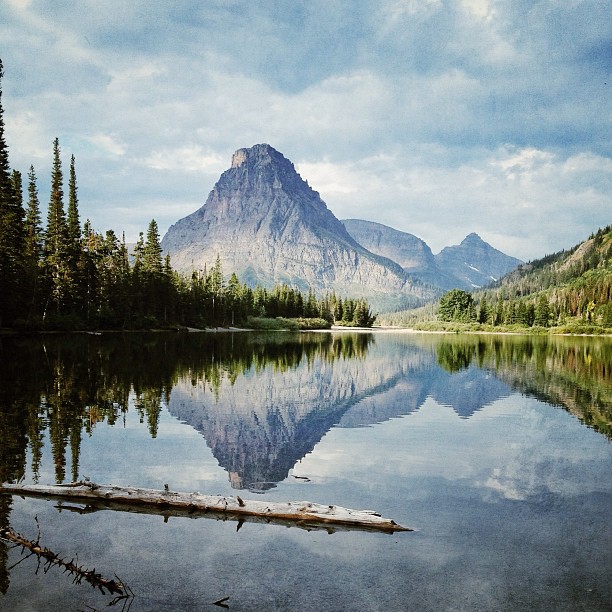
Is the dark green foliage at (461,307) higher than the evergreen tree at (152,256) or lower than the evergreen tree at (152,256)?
lower

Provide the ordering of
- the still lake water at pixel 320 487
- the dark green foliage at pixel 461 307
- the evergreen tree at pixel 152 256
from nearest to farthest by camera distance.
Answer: the still lake water at pixel 320 487 < the evergreen tree at pixel 152 256 < the dark green foliage at pixel 461 307

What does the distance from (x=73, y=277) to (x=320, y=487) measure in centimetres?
7705

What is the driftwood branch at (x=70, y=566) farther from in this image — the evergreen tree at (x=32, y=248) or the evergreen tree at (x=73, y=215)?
the evergreen tree at (x=73, y=215)

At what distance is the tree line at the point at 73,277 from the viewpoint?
6397 cm

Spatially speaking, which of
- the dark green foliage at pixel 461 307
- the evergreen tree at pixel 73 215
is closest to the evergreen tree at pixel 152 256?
the evergreen tree at pixel 73 215

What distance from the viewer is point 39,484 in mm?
12453

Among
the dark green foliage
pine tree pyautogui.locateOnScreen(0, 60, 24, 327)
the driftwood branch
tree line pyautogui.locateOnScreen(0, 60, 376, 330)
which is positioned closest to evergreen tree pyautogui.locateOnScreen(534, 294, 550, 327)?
the dark green foliage

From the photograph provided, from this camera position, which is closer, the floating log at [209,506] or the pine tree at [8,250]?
the floating log at [209,506]

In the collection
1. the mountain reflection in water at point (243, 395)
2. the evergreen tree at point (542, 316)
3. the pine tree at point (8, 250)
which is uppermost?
the pine tree at point (8, 250)

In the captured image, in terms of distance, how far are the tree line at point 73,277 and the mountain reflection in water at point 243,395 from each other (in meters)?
19.0

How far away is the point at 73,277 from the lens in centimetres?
8069

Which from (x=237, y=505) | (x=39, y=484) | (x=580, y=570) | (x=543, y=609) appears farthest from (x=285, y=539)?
(x=39, y=484)

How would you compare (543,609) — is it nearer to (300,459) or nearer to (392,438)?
(300,459)

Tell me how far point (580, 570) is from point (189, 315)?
4644 inches
